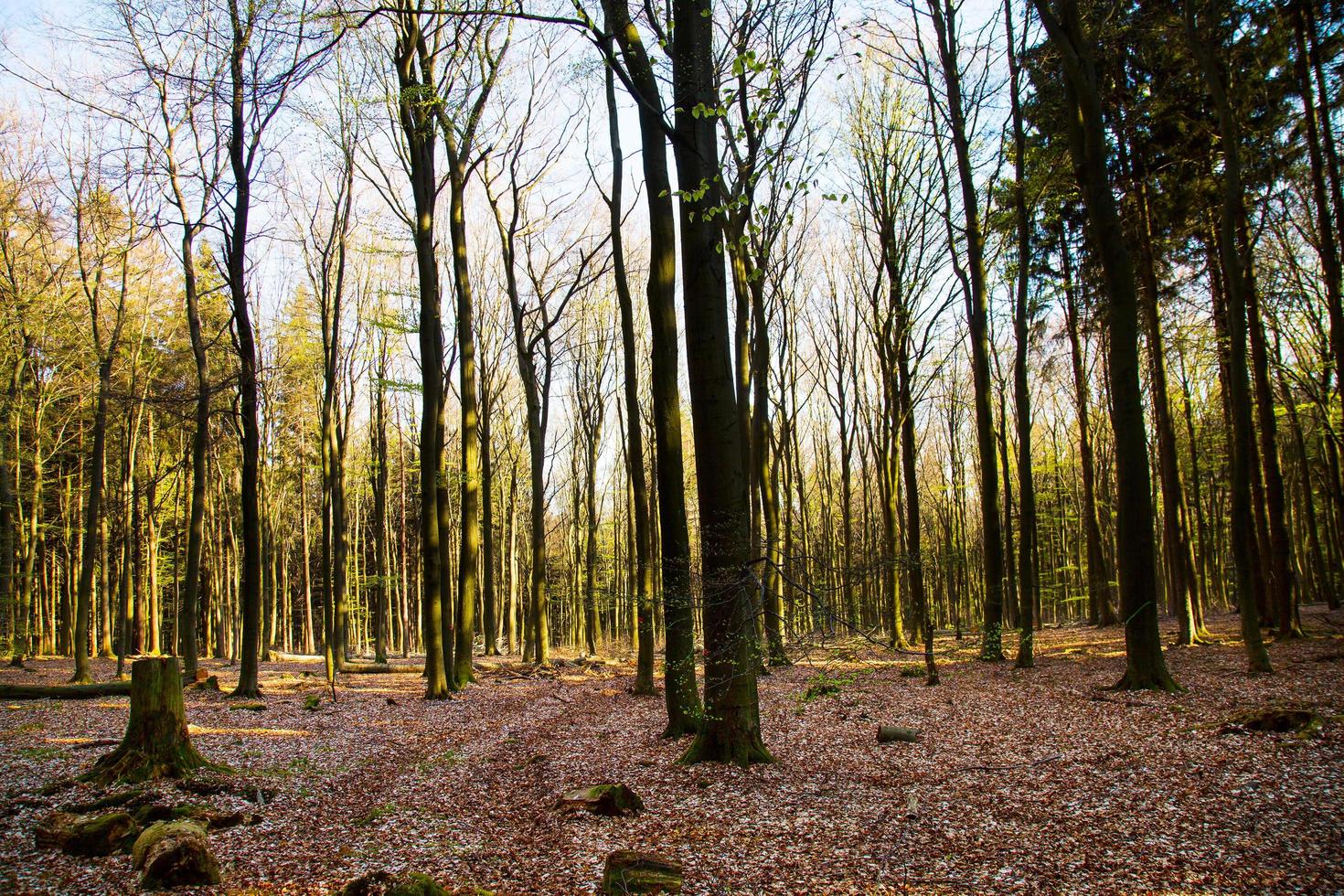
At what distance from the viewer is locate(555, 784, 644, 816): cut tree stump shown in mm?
5703

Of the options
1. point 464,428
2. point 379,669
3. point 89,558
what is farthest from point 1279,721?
point 89,558

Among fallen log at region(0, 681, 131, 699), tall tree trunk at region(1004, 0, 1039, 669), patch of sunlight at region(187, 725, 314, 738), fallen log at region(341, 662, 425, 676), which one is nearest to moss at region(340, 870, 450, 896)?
patch of sunlight at region(187, 725, 314, 738)

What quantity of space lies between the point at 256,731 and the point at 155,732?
3218mm

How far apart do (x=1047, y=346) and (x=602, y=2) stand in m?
19.4

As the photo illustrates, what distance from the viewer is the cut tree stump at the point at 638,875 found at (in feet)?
13.6

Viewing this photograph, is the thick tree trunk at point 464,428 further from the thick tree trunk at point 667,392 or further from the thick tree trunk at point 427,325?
the thick tree trunk at point 667,392

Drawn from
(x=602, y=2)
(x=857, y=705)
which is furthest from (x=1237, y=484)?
(x=602, y=2)

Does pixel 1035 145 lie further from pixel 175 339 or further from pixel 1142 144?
pixel 175 339

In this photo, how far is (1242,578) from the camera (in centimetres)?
913

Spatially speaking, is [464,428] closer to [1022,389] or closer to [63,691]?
[63,691]

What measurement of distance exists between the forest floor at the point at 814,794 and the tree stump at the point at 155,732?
1.26 feet

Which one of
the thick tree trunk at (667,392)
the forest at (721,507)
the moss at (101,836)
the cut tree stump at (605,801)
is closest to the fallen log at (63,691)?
the forest at (721,507)

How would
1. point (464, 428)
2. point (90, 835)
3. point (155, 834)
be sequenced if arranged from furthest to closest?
point (464, 428), point (90, 835), point (155, 834)

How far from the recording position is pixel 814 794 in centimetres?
605
